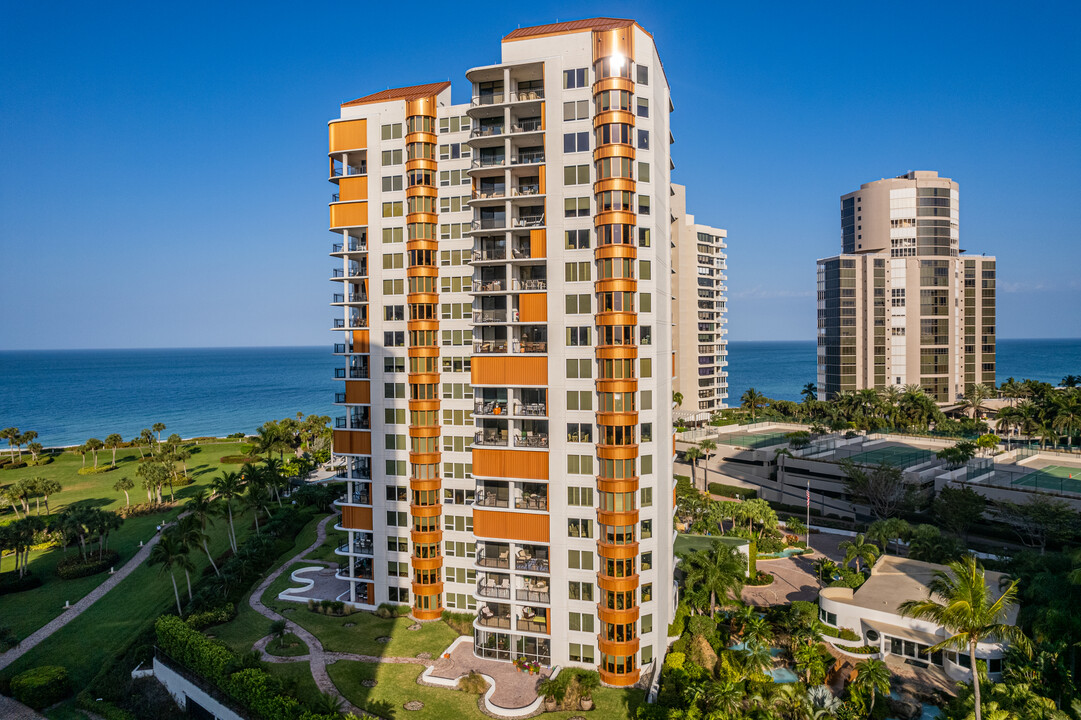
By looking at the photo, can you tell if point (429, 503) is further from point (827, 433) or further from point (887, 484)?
point (827, 433)

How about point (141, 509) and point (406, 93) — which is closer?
point (406, 93)

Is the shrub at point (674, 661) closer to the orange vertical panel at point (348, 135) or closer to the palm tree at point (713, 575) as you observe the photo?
the palm tree at point (713, 575)

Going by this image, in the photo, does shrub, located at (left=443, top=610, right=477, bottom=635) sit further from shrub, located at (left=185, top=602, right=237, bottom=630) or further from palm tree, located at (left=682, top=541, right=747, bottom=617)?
shrub, located at (left=185, top=602, right=237, bottom=630)

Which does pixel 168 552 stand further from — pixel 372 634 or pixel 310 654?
pixel 372 634

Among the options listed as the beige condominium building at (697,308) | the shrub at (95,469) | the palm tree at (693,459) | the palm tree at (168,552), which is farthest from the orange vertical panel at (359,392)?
the beige condominium building at (697,308)

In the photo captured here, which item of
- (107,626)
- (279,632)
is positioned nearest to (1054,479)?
(279,632)


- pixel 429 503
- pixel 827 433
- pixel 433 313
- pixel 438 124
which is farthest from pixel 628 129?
pixel 827 433
